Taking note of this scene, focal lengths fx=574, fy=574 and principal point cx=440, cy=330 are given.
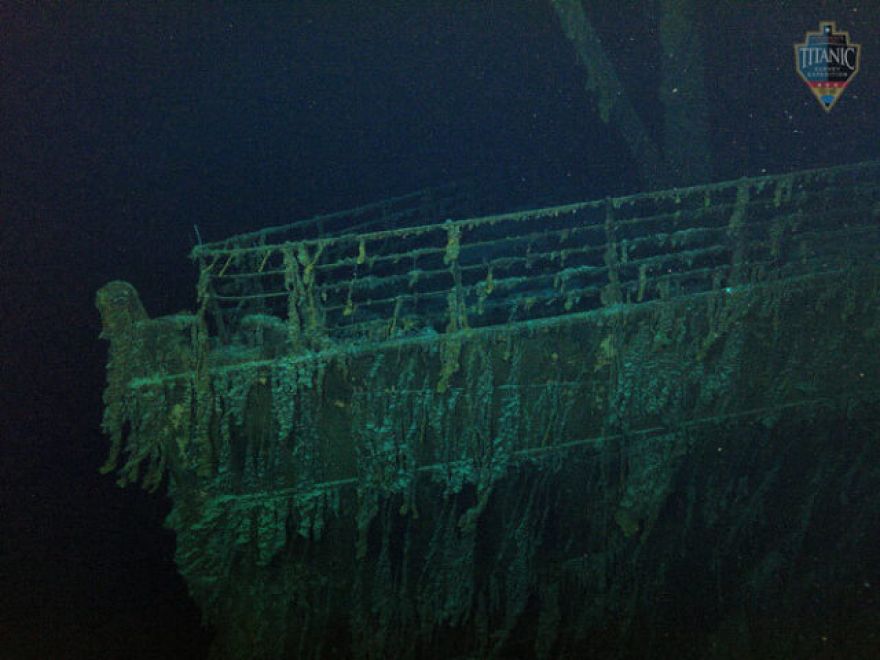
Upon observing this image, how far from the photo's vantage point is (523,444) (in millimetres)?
3637

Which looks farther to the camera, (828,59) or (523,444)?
(828,59)

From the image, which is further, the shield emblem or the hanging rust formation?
the shield emblem

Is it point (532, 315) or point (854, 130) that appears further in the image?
point (854, 130)

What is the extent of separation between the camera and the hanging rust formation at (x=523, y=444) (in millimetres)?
3398

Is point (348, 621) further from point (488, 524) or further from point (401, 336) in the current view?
point (401, 336)

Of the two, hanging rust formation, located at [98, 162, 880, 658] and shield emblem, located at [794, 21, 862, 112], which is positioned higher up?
shield emblem, located at [794, 21, 862, 112]

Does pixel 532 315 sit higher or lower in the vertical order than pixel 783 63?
lower

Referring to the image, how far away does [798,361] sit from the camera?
3768mm

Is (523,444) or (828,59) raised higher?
(828,59)

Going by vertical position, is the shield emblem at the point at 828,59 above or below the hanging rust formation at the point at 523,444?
above

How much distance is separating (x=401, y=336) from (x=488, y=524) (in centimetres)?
137

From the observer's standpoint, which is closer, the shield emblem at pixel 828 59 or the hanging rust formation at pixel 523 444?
the hanging rust formation at pixel 523 444

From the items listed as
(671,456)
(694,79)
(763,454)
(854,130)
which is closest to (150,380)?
(671,456)

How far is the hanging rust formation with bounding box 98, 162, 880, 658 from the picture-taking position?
3398 mm
